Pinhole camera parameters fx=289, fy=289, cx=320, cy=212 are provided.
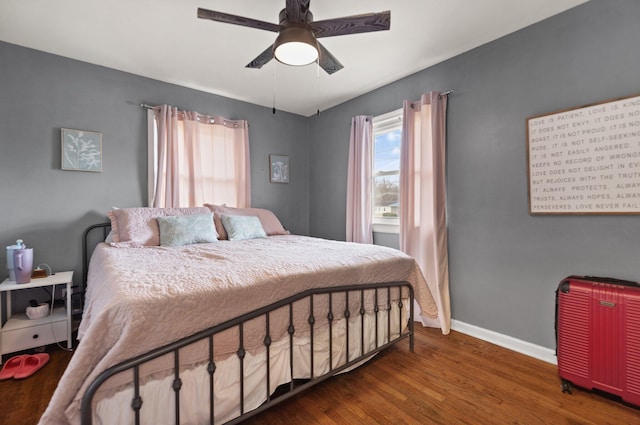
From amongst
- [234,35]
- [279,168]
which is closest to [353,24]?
[234,35]

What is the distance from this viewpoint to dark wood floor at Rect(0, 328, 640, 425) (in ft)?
5.00

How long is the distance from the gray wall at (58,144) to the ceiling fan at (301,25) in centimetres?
191

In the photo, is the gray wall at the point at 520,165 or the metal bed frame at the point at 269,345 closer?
the metal bed frame at the point at 269,345

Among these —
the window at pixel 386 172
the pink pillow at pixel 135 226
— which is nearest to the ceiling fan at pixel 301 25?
the window at pixel 386 172

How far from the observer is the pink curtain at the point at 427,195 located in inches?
107

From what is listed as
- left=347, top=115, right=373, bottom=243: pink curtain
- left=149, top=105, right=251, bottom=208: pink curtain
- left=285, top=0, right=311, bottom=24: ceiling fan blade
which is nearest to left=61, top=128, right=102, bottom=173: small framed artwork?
left=149, top=105, right=251, bottom=208: pink curtain

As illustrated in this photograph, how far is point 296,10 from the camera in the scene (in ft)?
5.56

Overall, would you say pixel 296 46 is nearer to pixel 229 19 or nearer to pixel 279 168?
pixel 229 19

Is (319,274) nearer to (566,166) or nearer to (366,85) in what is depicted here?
(566,166)

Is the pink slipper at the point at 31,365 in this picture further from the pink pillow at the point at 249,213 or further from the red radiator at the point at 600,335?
the red radiator at the point at 600,335

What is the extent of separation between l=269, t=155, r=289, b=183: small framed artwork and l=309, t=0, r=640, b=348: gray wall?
6.44 ft

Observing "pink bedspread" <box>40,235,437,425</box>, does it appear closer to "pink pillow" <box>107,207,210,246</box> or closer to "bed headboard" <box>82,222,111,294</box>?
"pink pillow" <box>107,207,210,246</box>

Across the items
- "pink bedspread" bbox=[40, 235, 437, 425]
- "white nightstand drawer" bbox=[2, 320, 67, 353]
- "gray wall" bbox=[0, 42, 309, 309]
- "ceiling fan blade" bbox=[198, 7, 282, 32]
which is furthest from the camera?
"gray wall" bbox=[0, 42, 309, 309]

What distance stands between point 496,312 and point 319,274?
68.8 inches
